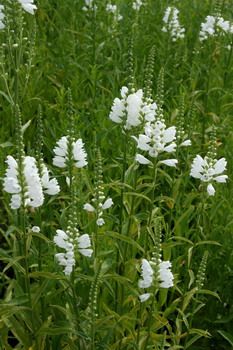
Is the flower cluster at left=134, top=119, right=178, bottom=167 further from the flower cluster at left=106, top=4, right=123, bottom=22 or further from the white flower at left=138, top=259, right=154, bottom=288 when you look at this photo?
the flower cluster at left=106, top=4, right=123, bottom=22

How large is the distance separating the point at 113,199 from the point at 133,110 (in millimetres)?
1460

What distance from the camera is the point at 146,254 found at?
320 cm

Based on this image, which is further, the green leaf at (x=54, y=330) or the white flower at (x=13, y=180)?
the green leaf at (x=54, y=330)

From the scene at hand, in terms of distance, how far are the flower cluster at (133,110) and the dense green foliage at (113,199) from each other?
0.09m

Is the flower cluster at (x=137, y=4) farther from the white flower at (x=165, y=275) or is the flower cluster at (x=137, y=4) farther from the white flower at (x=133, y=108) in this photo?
the white flower at (x=165, y=275)

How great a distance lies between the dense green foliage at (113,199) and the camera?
299cm

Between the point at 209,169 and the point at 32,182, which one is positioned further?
the point at 209,169

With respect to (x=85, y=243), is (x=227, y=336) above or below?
below

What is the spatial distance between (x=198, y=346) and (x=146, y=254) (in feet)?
3.23

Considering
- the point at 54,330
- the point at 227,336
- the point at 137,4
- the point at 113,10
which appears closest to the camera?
the point at 54,330

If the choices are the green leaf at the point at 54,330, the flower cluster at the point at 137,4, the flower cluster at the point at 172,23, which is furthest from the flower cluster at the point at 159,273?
the flower cluster at the point at 137,4

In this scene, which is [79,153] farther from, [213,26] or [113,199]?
[213,26]

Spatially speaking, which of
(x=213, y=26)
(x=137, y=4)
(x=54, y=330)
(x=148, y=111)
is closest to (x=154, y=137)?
(x=148, y=111)

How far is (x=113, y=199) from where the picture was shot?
4.36 m
